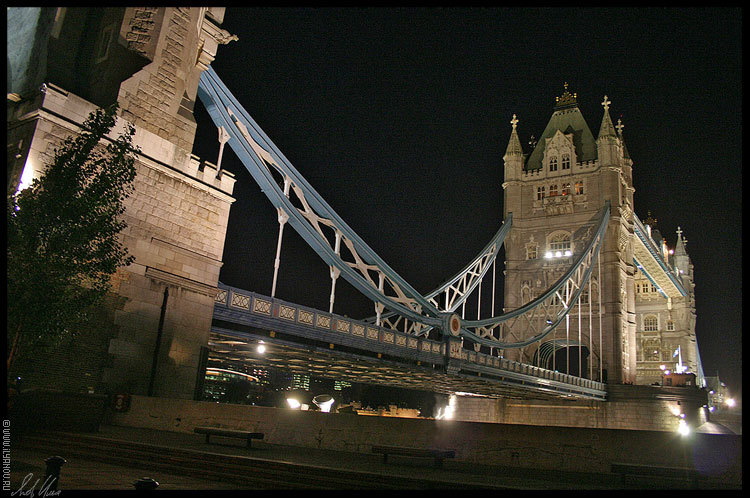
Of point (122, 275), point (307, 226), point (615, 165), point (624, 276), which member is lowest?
point (122, 275)

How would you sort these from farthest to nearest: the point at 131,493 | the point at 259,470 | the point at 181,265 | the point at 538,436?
1. the point at 181,265
2. the point at 538,436
3. the point at 259,470
4. the point at 131,493

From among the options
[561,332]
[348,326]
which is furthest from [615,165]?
[348,326]

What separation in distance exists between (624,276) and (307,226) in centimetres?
3853

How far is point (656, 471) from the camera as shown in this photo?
8.52m

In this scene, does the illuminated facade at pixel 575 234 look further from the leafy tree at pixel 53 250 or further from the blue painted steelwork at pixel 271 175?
the leafy tree at pixel 53 250

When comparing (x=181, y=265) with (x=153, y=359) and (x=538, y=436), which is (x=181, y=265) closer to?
(x=153, y=359)

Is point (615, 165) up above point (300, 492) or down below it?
above

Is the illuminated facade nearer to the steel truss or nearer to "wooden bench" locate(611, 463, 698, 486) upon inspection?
the steel truss

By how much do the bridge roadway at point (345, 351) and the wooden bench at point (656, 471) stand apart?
12.3m

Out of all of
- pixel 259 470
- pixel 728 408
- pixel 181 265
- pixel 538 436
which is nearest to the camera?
pixel 259 470

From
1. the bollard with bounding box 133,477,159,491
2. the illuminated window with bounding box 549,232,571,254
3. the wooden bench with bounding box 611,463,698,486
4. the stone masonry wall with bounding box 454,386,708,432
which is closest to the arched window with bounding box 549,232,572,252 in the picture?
the illuminated window with bounding box 549,232,571,254

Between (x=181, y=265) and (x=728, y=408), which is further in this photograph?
(x=728, y=408)

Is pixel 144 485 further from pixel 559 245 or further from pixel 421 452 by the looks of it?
pixel 559 245

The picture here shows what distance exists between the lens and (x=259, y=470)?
8.52m
